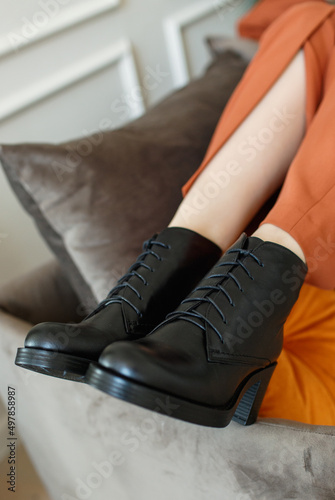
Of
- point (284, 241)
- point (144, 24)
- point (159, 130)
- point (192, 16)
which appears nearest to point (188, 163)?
point (159, 130)

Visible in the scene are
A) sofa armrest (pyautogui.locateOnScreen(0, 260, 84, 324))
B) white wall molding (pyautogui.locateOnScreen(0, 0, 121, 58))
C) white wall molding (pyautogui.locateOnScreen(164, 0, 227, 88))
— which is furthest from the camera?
white wall molding (pyautogui.locateOnScreen(164, 0, 227, 88))

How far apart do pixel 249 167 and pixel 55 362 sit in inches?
16.4

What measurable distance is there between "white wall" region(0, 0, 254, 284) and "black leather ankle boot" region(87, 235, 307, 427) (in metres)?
0.77

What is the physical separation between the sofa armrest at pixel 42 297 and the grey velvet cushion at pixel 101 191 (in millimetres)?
146

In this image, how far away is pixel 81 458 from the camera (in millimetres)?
819

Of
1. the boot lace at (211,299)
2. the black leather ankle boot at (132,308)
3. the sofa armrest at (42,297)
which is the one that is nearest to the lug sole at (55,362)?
the black leather ankle boot at (132,308)

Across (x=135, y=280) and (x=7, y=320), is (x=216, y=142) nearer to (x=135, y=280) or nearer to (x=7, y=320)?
(x=135, y=280)

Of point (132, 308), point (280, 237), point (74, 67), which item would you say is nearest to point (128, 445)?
point (132, 308)

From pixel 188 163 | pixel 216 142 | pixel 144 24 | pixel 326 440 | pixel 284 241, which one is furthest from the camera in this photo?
pixel 144 24

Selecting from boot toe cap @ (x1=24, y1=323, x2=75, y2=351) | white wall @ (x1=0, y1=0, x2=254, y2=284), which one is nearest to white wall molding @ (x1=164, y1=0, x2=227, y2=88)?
white wall @ (x1=0, y1=0, x2=254, y2=284)

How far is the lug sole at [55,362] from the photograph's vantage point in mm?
555

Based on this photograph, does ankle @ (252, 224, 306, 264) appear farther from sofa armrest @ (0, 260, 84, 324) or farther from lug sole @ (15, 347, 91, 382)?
sofa armrest @ (0, 260, 84, 324)

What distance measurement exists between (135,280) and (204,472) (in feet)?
0.86

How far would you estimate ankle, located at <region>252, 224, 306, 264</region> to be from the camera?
63 cm
